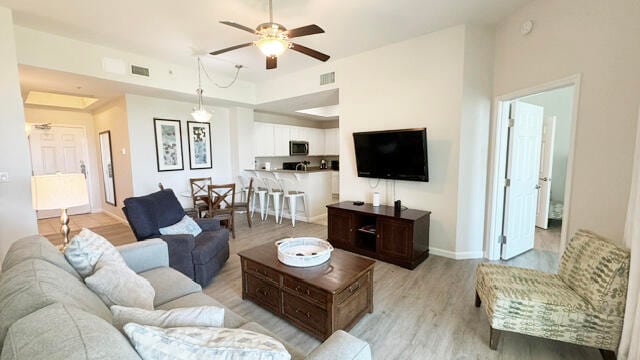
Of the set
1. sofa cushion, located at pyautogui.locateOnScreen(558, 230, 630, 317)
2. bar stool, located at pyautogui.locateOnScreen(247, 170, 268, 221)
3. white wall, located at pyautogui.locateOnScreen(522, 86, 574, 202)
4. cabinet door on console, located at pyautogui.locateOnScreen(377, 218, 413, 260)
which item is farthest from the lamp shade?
white wall, located at pyautogui.locateOnScreen(522, 86, 574, 202)

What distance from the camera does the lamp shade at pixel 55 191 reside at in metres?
2.18

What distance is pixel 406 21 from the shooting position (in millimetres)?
3297

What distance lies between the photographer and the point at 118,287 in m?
1.54

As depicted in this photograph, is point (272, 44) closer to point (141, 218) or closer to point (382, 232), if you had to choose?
point (141, 218)

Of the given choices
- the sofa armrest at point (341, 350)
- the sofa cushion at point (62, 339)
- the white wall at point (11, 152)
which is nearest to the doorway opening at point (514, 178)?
the sofa armrest at point (341, 350)

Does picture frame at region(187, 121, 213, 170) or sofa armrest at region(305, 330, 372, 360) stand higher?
picture frame at region(187, 121, 213, 170)

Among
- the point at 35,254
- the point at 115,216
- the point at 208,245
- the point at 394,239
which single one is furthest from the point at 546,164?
the point at 115,216

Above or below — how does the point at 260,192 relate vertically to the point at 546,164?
below

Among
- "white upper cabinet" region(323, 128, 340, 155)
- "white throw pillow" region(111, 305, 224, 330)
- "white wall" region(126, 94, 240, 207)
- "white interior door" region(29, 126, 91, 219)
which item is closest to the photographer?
"white throw pillow" region(111, 305, 224, 330)

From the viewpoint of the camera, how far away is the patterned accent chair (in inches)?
67.6

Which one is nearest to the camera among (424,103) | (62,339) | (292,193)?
(62,339)

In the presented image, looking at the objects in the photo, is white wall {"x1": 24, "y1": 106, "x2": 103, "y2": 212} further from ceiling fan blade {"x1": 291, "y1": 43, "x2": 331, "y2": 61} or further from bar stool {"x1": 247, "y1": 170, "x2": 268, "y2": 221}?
ceiling fan blade {"x1": 291, "y1": 43, "x2": 331, "y2": 61}

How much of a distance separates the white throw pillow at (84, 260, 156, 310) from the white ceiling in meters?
2.70

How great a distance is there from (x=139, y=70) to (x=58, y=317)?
15.1 feet
